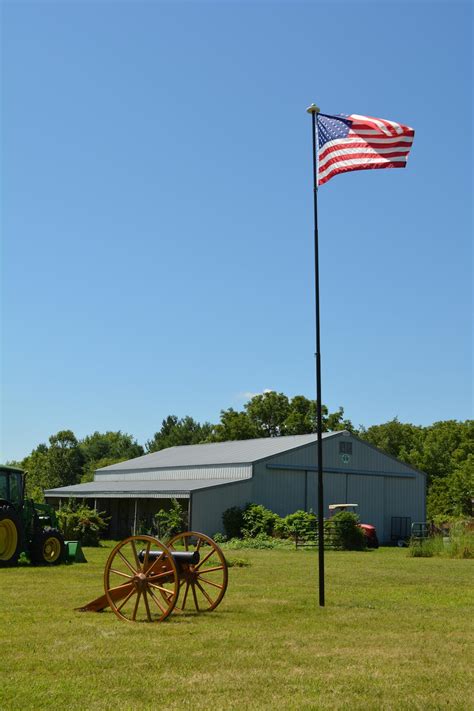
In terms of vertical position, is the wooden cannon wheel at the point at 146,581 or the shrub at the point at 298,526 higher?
the wooden cannon wheel at the point at 146,581

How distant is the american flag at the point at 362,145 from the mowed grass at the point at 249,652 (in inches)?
306

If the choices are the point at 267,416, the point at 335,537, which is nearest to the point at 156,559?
the point at 335,537

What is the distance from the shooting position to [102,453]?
110m

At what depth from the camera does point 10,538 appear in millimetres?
20391

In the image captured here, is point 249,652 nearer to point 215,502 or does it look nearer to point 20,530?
point 20,530

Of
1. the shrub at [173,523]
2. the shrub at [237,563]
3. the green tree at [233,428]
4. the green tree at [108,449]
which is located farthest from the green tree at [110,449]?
the shrub at [237,563]

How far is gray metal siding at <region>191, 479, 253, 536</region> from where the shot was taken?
34906mm

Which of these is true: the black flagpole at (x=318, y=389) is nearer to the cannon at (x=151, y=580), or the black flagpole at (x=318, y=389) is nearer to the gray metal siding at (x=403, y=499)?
the cannon at (x=151, y=580)

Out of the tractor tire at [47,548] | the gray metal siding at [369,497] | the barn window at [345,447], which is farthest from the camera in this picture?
the gray metal siding at [369,497]

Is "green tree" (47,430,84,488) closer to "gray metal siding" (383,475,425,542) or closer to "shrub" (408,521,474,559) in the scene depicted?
"gray metal siding" (383,475,425,542)

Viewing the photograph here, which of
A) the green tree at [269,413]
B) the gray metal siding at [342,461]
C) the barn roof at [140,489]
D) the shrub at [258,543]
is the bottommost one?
the shrub at [258,543]

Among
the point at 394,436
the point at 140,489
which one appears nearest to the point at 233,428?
the point at 394,436

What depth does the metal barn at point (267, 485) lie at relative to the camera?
36312mm

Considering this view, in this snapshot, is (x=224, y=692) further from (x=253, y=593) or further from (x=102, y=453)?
(x=102, y=453)
